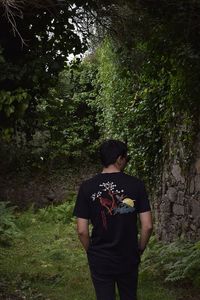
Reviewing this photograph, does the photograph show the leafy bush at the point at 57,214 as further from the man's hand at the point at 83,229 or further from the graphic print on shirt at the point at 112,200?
the graphic print on shirt at the point at 112,200

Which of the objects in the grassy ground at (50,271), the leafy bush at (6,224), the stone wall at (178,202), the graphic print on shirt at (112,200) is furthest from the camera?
the leafy bush at (6,224)

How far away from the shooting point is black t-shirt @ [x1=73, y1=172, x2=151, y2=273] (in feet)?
13.1

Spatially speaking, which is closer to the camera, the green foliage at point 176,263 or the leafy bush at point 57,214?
the green foliage at point 176,263

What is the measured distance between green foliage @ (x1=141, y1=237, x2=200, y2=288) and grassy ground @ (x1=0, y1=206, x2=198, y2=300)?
0.66 ft

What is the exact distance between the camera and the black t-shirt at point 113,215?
398 cm

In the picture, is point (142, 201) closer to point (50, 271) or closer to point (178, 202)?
point (178, 202)

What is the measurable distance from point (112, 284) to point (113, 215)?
0.60 m

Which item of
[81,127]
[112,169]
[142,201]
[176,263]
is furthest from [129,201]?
[81,127]

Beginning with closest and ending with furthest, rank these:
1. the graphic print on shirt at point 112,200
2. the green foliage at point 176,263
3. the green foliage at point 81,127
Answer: the graphic print on shirt at point 112,200 < the green foliage at point 176,263 < the green foliage at point 81,127

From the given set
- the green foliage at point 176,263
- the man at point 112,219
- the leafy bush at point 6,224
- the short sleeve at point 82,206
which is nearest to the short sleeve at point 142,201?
the man at point 112,219

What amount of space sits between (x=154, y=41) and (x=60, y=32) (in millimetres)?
1455

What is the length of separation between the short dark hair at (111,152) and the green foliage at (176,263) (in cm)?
284

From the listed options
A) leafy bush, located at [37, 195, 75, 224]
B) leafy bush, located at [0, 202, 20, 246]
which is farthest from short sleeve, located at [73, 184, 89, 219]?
leafy bush, located at [37, 195, 75, 224]

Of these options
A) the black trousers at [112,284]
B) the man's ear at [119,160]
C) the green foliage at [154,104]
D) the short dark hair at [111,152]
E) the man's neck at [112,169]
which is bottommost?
the black trousers at [112,284]
